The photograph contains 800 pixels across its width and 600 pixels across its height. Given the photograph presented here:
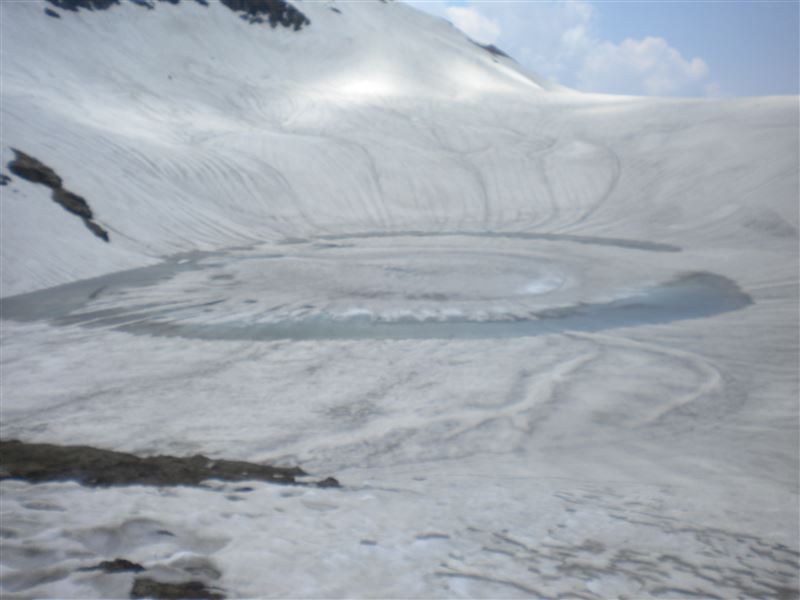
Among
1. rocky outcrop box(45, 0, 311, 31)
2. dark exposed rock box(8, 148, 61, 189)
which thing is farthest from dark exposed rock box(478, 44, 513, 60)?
dark exposed rock box(8, 148, 61, 189)

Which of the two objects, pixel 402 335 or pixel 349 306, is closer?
pixel 402 335

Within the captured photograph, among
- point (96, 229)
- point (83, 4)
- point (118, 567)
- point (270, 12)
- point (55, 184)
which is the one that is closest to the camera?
point (118, 567)

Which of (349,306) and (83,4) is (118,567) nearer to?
(349,306)

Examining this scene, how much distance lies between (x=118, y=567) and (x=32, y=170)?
9.69 meters

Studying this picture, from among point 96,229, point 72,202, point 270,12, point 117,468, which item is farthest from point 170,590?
point 270,12

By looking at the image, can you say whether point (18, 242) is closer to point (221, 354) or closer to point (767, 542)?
point (221, 354)

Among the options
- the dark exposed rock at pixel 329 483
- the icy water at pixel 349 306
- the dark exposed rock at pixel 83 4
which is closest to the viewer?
the dark exposed rock at pixel 329 483

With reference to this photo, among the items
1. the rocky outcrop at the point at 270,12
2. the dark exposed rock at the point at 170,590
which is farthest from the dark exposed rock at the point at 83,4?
the dark exposed rock at the point at 170,590

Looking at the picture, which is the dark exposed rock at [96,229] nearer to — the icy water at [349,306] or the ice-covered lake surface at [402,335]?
the ice-covered lake surface at [402,335]

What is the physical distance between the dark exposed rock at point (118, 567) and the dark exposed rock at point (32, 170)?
30.7 ft

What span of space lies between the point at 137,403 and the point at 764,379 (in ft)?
15.0

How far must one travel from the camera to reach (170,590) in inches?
90.8

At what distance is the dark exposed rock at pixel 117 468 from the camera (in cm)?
350

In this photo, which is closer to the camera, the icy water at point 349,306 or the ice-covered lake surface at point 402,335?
the ice-covered lake surface at point 402,335
